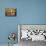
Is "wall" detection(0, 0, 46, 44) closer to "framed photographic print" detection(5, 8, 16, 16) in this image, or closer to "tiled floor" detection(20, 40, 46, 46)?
"framed photographic print" detection(5, 8, 16, 16)

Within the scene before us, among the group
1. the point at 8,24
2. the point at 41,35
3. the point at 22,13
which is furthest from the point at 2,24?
the point at 41,35

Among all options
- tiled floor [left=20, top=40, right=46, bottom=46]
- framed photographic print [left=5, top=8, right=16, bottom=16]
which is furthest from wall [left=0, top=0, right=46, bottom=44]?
tiled floor [left=20, top=40, right=46, bottom=46]

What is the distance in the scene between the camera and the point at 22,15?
3.93 meters

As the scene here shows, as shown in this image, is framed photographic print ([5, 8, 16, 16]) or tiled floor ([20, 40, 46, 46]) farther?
framed photographic print ([5, 8, 16, 16])

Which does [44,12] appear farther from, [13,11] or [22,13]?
[13,11]

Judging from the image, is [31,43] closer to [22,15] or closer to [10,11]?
[22,15]

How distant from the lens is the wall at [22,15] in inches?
154

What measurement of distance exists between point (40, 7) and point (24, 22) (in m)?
0.67

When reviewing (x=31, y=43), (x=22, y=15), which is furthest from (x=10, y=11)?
(x=31, y=43)

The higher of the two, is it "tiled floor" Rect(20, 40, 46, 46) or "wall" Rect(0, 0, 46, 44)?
"wall" Rect(0, 0, 46, 44)

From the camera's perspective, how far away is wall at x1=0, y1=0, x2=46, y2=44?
154 inches

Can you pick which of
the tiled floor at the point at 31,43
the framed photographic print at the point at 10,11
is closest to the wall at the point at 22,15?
the framed photographic print at the point at 10,11

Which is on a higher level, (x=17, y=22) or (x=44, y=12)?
(x=44, y=12)

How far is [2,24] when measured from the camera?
153 inches
